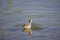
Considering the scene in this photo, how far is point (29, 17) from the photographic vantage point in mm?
3666

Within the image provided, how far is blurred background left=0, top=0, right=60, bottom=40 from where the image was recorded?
2951 millimetres

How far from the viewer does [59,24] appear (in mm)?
3363

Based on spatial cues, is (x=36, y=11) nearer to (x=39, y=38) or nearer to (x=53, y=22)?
(x=53, y=22)

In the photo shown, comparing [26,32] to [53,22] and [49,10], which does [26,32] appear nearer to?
[53,22]

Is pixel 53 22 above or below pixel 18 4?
below

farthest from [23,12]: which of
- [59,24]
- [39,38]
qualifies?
[39,38]

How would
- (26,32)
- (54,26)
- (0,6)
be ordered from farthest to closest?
(0,6) < (54,26) < (26,32)

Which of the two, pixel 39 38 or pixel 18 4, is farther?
pixel 18 4

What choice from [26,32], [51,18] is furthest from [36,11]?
[26,32]

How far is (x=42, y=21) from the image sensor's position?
11.5 ft

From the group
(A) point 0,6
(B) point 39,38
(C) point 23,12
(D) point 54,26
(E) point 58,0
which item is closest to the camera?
(B) point 39,38

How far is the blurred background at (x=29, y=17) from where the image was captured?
295 centimetres

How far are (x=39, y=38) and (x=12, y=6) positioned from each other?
1.68m

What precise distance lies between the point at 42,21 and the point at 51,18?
0.25m
